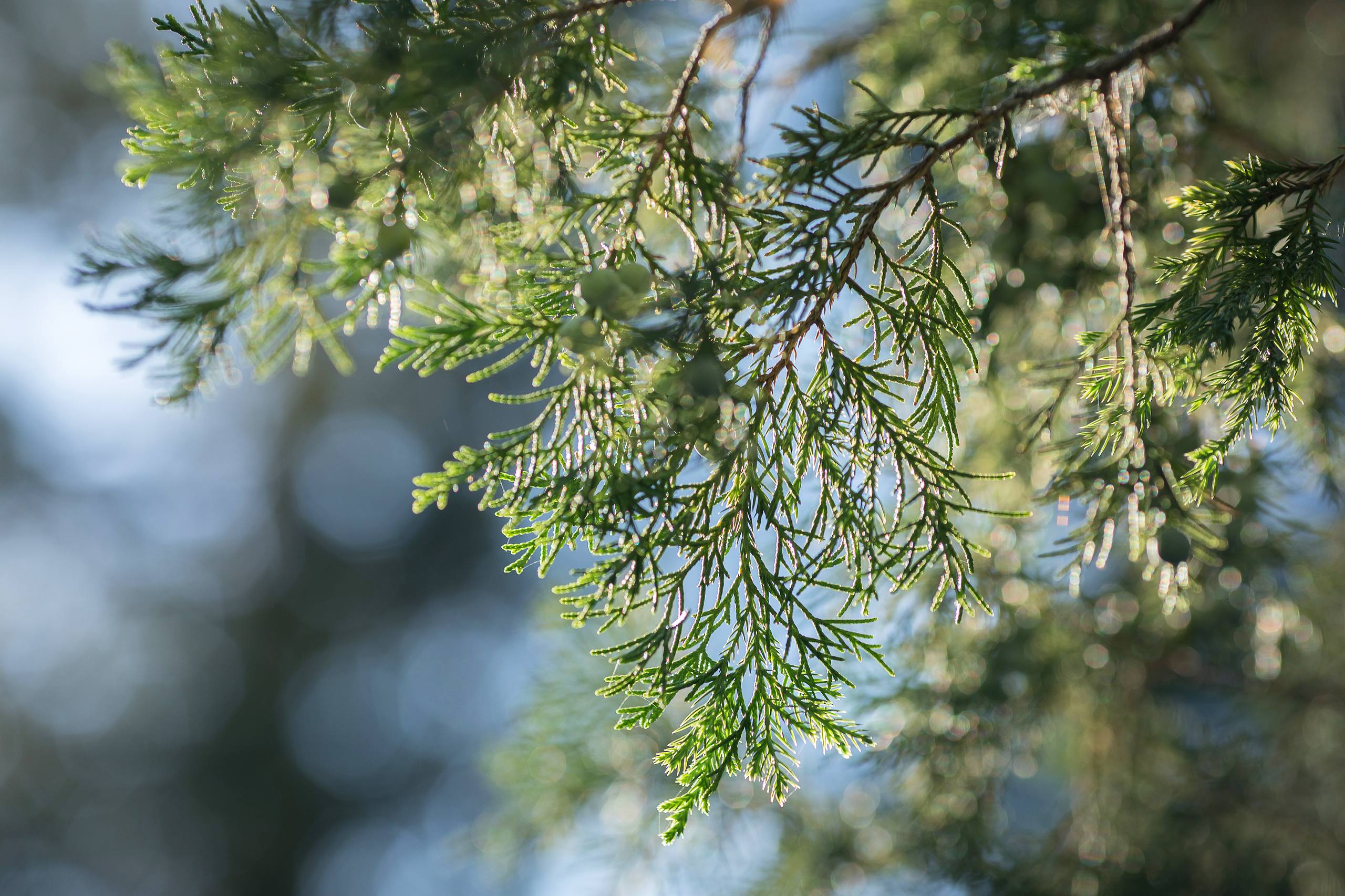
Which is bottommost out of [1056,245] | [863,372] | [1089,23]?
[863,372]

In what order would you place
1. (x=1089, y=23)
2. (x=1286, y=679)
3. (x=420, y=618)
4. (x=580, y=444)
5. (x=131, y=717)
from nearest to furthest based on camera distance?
(x=580, y=444) < (x=1089, y=23) < (x=1286, y=679) < (x=131, y=717) < (x=420, y=618)

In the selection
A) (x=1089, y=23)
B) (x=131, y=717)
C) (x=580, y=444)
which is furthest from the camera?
(x=131, y=717)

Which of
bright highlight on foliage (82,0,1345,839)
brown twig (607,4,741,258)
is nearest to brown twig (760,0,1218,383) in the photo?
bright highlight on foliage (82,0,1345,839)

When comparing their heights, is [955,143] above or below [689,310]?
above

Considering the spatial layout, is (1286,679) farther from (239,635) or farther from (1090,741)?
(239,635)

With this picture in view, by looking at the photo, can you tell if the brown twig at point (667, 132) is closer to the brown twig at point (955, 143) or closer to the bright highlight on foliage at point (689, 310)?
the bright highlight on foliage at point (689, 310)

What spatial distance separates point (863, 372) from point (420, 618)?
392 cm

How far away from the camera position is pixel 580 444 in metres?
0.55

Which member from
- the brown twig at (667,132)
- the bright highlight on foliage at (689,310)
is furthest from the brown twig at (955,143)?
the brown twig at (667,132)

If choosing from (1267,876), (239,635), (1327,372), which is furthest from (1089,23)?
(239,635)

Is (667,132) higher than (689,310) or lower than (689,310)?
higher

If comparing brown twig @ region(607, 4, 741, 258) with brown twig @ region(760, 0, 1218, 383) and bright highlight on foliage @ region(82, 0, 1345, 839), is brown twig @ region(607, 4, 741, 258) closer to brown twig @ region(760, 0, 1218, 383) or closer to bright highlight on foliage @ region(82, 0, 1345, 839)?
bright highlight on foliage @ region(82, 0, 1345, 839)

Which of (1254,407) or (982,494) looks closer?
(1254,407)

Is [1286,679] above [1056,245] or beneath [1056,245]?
beneath
